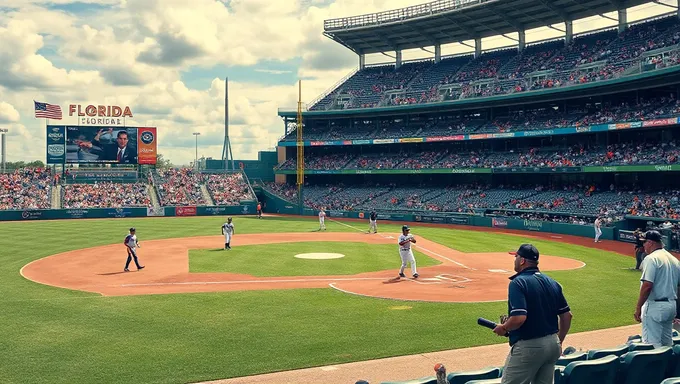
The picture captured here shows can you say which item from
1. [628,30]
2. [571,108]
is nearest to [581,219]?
[571,108]

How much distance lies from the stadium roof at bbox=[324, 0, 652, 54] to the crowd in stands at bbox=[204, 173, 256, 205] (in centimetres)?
2172

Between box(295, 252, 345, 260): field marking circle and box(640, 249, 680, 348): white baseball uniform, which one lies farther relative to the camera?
box(295, 252, 345, 260): field marking circle

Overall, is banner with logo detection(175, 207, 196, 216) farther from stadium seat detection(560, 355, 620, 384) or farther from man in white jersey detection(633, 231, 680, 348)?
stadium seat detection(560, 355, 620, 384)

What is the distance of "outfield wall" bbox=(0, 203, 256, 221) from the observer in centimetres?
5408

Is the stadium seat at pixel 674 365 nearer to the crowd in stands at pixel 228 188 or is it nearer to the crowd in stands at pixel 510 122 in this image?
the crowd in stands at pixel 510 122

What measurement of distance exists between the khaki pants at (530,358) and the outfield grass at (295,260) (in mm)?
16476

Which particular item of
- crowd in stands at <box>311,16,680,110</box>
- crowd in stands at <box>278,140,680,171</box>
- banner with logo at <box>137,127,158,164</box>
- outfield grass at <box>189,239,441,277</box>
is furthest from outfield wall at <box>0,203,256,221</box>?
outfield grass at <box>189,239,441,277</box>

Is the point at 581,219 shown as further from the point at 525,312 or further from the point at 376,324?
the point at 525,312

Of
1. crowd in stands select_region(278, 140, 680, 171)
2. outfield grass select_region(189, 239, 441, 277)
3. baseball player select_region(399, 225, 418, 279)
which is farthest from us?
crowd in stands select_region(278, 140, 680, 171)

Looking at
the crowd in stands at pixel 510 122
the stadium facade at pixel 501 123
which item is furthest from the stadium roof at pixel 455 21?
the crowd in stands at pixel 510 122

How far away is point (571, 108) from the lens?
5166 cm

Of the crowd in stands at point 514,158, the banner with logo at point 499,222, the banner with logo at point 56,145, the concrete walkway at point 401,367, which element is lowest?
the concrete walkway at point 401,367

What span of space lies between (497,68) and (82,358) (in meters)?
56.9

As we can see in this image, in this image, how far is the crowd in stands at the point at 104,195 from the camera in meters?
59.1
